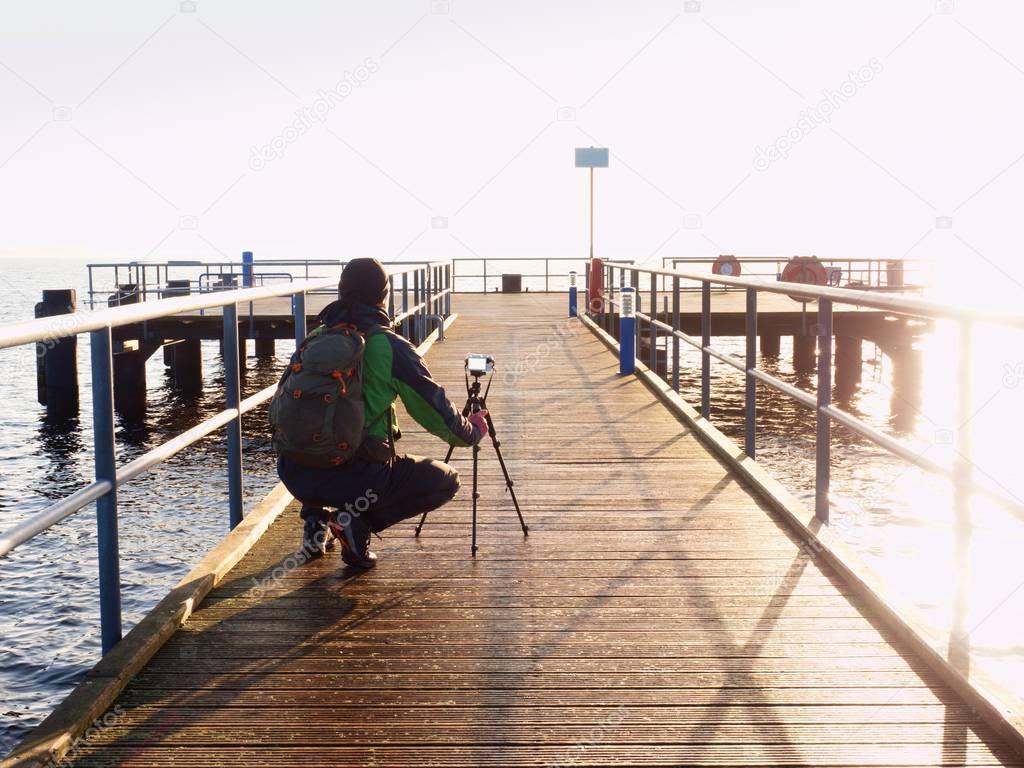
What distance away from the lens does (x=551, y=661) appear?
398 centimetres

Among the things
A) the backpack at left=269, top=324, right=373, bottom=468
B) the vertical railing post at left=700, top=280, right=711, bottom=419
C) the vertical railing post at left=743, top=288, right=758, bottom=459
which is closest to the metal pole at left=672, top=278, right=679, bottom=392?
the vertical railing post at left=700, top=280, right=711, bottom=419

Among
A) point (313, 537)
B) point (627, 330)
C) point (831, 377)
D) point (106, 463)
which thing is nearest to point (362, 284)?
point (313, 537)

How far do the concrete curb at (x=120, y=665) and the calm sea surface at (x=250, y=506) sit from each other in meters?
2.73

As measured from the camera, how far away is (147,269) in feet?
97.6

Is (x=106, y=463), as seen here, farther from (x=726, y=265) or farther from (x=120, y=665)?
(x=726, y=265)

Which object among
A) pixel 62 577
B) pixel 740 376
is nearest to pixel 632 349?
pixel 62 577

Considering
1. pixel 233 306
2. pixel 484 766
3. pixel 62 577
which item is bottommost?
pixel 62 577

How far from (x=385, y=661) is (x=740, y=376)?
32.2 meters

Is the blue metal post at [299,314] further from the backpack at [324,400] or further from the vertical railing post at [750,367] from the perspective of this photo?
the vertical railing post at [750,367]

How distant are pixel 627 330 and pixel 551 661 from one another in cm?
893

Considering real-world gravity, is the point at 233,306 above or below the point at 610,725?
above

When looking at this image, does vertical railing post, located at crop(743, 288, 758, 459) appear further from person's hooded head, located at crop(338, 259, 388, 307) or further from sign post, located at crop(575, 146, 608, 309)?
sign post, located at crop(575, 146, 608, 309)

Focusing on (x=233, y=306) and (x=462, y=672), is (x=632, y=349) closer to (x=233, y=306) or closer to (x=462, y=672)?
(x=233, y=306)

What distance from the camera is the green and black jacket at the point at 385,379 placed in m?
4.71
